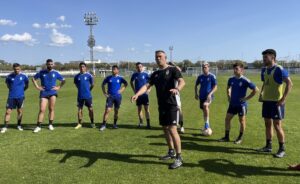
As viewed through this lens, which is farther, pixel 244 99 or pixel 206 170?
pixel 244 99

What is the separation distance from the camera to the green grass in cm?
632

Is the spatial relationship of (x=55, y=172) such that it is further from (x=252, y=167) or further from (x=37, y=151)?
(x=252, y=167)

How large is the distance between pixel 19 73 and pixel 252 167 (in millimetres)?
8340

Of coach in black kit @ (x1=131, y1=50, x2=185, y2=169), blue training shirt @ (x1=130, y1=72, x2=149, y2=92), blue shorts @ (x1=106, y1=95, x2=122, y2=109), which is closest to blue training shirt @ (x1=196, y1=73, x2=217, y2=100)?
blue training shirt @ (x1=130, y1=72, x2=149, y2=92)

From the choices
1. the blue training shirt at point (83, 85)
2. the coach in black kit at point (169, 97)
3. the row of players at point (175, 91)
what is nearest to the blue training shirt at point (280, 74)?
the row of players at point (175, 91)

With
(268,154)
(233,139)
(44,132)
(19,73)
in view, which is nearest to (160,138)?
(233,139)

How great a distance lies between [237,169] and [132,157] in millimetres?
2404

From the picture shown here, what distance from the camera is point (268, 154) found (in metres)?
7.76

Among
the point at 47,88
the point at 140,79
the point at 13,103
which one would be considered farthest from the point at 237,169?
the point at 13,103

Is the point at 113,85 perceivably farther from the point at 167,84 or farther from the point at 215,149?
the point at 167,84

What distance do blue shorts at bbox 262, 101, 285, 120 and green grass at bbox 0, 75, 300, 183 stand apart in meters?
0.93

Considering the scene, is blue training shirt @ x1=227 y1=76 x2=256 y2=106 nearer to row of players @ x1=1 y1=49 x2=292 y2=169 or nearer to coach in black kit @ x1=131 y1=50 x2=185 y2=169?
row of players @ x1=1 y1=49 x2=292 y2=169

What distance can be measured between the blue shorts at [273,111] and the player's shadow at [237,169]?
130cm

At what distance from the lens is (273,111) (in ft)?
24.7
